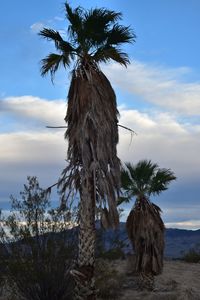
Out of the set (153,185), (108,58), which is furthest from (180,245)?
(108,58)

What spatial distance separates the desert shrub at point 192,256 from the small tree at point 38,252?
2836 cm

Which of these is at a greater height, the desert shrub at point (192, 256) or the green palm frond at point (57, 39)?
the green palm frond at point (57, 39)

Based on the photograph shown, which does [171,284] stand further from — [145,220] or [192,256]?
[192,256]

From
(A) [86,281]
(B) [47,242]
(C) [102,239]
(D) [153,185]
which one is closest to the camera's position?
(A) [86,281]

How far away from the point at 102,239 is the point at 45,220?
11.6ft

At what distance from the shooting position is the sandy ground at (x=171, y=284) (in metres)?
30.4

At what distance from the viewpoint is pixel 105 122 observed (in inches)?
883

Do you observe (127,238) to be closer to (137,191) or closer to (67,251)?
(137,191)

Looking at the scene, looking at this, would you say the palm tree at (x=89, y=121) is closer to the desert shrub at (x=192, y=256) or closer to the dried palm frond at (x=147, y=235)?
the dried palm frond at (x=147, y=235)

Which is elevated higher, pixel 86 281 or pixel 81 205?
pixel 81 205

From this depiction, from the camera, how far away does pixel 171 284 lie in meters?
36.1

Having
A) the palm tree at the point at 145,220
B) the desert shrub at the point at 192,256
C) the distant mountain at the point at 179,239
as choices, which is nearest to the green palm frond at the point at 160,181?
the palm tree at the point at 145,220

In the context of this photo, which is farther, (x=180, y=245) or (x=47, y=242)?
(x=180, y=245)

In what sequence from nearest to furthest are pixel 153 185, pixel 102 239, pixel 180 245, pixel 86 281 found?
pixel 86 281, pixel 102 239, pixel 153 185, pixel 180 245
